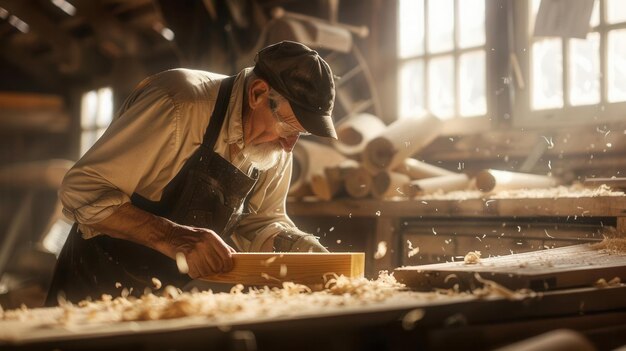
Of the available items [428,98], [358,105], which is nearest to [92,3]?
[358,105]

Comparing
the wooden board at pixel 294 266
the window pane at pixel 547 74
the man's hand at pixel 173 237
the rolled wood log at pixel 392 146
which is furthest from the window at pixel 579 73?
the man's hand at pixel 173 237

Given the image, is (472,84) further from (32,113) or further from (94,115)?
(32,113)

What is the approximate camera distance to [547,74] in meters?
5.10

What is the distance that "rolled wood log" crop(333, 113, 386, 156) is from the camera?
16.8ft

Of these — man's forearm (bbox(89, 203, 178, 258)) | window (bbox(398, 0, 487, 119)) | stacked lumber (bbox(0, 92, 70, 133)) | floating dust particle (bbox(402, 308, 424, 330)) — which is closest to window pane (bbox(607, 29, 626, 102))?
window (bbox(398, 0, 487, 119))

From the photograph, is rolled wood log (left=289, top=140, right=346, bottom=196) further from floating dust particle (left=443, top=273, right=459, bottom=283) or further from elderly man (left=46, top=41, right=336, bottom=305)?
floating dust particle (left=443, top=273, right=459, bottom=283)

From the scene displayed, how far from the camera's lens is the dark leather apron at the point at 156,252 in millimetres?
3236

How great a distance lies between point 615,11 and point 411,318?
3.73 m

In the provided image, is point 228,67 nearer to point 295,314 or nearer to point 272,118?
point 272,118

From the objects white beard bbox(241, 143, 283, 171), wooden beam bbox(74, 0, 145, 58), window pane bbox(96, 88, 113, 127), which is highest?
wooden beam bbox(74, 0, 145, 58)

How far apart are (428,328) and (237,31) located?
538 centimetres

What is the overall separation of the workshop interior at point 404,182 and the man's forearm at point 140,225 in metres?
0.29

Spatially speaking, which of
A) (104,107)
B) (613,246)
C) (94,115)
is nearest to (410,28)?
(613,246)

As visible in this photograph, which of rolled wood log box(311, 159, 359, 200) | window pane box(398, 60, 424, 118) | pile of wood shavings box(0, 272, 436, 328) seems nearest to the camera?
pile of wood shavings box(0, 272, 436, 328)
